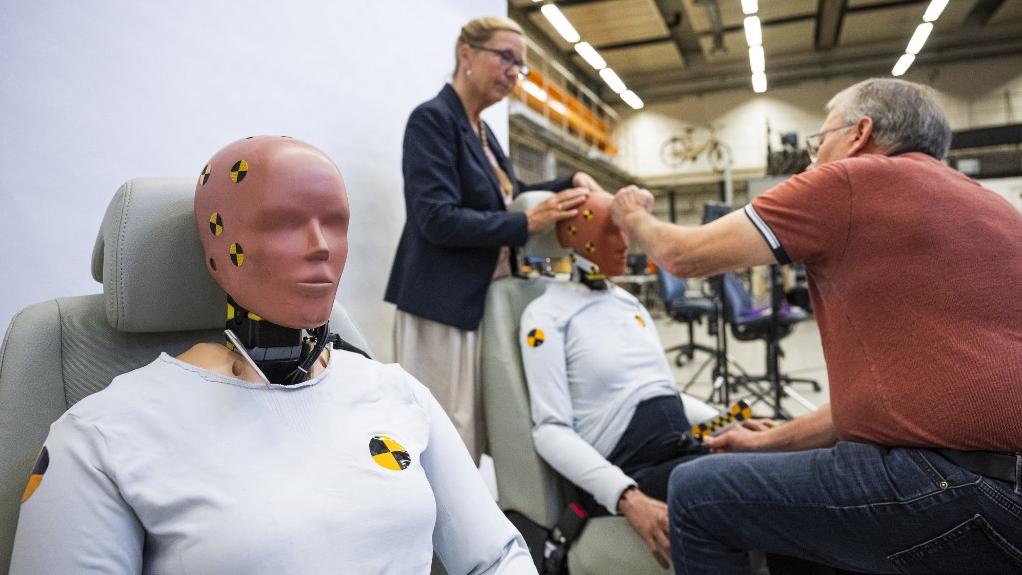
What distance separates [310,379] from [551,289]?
0.97m

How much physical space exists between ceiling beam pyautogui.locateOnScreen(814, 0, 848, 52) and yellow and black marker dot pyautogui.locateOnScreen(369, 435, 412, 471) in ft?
34.4

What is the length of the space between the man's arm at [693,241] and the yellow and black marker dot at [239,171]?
0.90 metres

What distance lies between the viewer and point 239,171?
2.33 feet

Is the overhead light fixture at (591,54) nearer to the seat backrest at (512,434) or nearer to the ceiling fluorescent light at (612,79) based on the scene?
the ceiling fluorescent light at (612,79)

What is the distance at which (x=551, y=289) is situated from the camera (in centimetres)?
168

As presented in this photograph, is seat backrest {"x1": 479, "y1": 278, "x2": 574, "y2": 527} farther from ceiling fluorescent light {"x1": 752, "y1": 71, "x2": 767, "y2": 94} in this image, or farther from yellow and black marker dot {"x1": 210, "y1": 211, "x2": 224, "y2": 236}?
ceiling fluorescent light {"x1": 752, "y1": 71, "x2": 767, "y2": 94}

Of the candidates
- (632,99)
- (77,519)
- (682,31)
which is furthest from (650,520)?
(632,99)

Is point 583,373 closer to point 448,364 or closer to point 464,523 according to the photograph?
point 448,364

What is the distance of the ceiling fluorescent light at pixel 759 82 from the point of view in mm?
10394

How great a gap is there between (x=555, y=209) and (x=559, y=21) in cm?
619

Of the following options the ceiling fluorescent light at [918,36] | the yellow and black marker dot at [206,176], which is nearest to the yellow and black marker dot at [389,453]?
the yellow and black marker dot at [206,176]

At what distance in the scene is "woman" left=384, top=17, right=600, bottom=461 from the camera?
1677 millimetres

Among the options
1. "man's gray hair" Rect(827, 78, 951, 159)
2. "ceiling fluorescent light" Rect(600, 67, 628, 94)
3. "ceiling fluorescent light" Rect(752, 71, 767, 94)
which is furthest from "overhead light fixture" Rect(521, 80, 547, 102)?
"man's gray hair" Rect(827, 78, 951, 159)

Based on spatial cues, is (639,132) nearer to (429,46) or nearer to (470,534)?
(429,46)
